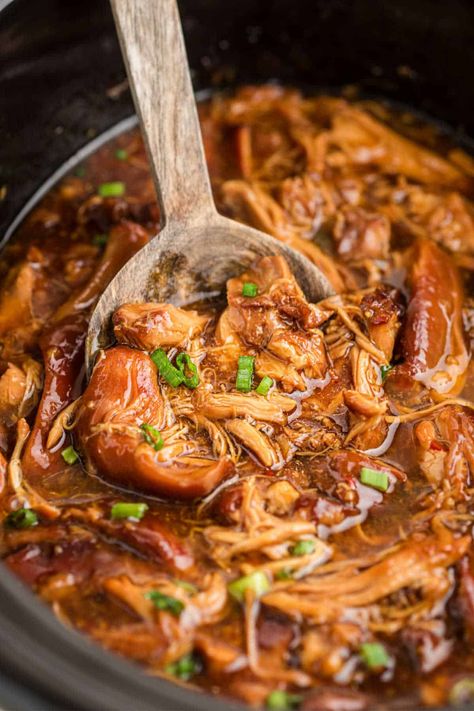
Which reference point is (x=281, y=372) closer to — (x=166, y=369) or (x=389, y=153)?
(x=166, y=369)

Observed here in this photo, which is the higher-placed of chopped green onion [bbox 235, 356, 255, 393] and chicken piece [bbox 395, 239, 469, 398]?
chopped green onion [bbox 235, 356, 255, 393]

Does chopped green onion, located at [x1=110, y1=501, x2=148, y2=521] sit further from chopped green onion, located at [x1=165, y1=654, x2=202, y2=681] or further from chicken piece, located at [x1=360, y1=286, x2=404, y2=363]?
chicken piece, located at [x1=360, y1=286, x2=404, y2=363]

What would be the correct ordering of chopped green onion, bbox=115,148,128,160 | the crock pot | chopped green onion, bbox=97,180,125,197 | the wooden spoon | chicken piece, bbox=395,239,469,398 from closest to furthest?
the wooden spoon → chicken piece, bbox=395,239,469,398 → the crock pot → chopped green onion, bbox=97,180,125,197 → chopped green onion, bbox=115,148,128,160

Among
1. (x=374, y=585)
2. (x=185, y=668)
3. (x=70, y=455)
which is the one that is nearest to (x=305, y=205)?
(x=70, y=455)

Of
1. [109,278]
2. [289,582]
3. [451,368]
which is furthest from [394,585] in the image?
[109,278]

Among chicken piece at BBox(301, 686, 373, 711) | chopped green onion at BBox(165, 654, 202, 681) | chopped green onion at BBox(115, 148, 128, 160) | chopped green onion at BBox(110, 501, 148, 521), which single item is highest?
chopped green onion at BBox(115, 148, 128, 160)

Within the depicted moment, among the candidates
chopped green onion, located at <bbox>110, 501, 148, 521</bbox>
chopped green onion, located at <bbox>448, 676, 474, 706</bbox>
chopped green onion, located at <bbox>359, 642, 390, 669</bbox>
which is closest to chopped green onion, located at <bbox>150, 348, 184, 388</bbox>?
chopped green onion, located at <bbox>110, 501, 148, 521</bbox>

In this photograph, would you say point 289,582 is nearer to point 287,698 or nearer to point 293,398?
point 287,698
